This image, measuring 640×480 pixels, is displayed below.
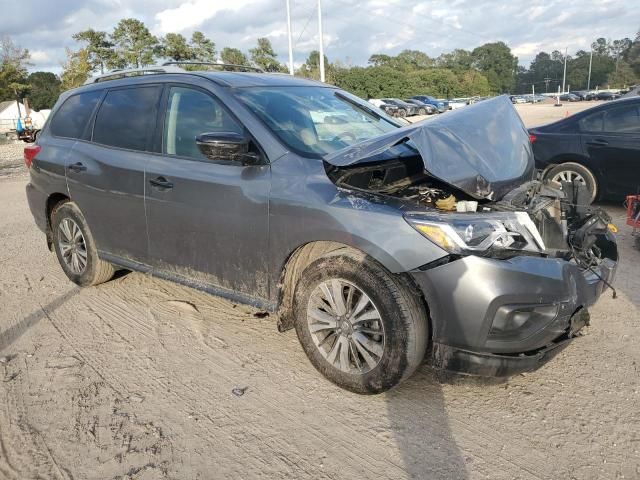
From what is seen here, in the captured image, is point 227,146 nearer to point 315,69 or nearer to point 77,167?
point 77,167

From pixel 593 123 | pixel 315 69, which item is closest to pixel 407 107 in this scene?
pixel 315 69

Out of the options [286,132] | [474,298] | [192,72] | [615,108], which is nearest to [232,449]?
[474,298]

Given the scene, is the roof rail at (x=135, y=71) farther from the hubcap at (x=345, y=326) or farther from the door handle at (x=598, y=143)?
the door handle at (x=598, y=143)

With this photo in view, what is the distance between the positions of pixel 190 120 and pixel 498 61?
13515 cm

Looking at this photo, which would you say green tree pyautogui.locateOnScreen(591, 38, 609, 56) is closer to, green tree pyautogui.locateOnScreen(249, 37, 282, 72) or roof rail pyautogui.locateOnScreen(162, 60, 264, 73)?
green tree pyautogui.locateOnScreen(249, 37, 282, 72)

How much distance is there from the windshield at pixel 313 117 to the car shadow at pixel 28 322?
2475mm

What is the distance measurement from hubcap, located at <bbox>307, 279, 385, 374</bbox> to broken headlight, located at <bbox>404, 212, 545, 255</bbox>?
1.68 feet

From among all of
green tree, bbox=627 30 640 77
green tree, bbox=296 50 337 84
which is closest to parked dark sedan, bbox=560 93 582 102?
green tree, bbox=627 30 640 77

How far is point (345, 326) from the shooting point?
3074 mm

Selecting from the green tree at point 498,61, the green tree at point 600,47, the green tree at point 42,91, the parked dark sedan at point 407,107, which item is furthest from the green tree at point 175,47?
the green tree at point 600,47

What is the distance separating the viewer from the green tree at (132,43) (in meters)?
53.0

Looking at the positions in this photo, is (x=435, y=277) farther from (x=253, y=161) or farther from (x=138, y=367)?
(x=138, y=367)

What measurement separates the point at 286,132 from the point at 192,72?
3.56ft

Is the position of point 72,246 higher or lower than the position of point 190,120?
lower
